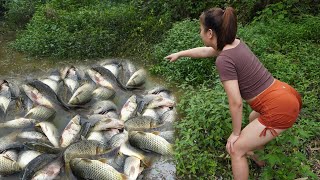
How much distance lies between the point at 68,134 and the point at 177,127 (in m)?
1.46

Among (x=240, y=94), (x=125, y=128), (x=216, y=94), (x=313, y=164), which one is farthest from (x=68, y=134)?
(x=313, y=164)

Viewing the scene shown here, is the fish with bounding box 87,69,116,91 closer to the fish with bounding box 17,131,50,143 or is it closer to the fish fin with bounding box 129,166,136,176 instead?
the fish with bounding box 17,131,50,143

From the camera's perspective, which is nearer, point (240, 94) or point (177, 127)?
point (240, 94)

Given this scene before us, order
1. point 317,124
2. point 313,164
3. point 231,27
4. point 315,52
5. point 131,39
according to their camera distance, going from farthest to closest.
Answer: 1. point 131,39
2. point 315,52
3. point 317,124
4. point 313,164
5. point 231,27

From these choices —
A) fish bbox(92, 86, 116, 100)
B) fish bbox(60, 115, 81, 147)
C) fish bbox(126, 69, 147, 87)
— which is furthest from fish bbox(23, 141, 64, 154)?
fish bbox(126, 69, 147, 87)

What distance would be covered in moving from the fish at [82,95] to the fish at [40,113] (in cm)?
36

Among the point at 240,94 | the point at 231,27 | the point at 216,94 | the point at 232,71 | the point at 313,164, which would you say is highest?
the point at 231,27

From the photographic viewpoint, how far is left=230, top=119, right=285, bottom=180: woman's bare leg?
364 centimetres

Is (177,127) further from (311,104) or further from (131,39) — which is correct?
(131,39)

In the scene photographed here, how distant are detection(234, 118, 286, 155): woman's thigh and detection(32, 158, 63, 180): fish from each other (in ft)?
7.04

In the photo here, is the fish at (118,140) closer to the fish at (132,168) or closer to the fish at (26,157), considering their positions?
the fish at (132,168)

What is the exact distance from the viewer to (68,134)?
5.24 m

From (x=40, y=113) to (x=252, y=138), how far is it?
3.35m

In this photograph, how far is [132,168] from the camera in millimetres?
4602
